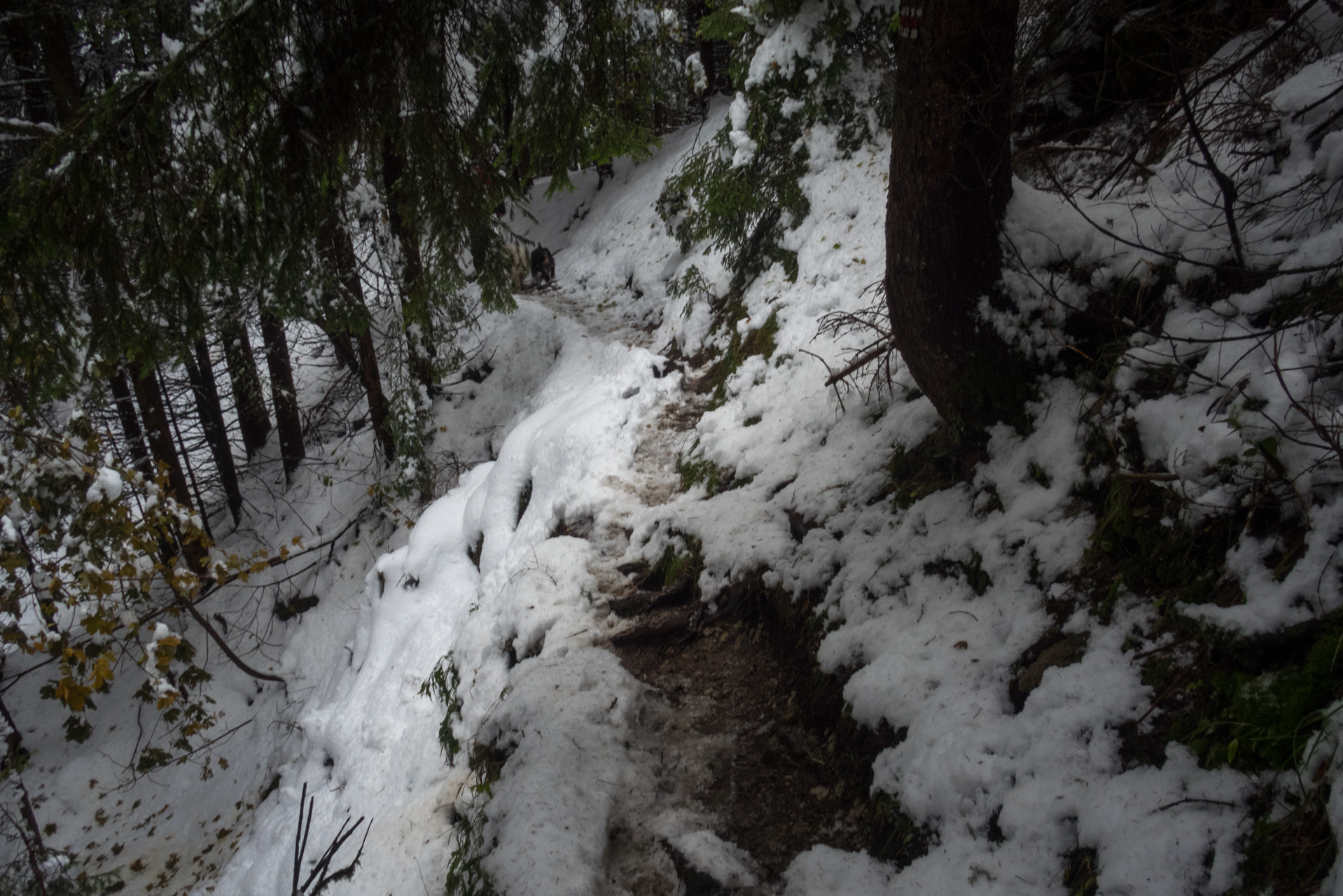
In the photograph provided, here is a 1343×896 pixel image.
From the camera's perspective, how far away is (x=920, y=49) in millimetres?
2844

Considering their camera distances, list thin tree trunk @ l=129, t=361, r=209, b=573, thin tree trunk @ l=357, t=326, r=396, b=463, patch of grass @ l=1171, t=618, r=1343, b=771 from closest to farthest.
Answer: patch of grass @ l=1171, t=618, r=1343, b=771
thin tree trunk @ l=129, t=361, r=209, b=573
thin tree trunk @ l=357, t=326, r=396, b=463

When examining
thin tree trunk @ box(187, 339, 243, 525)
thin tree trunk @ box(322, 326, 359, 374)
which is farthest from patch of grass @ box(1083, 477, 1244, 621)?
thin tree trunk @ box(187, 339, 243, 525)

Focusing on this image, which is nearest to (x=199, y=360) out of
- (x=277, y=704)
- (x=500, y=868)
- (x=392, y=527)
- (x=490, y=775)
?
(x=392, y=527)

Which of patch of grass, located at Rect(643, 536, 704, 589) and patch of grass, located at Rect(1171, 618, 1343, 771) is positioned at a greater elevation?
patch of grass, located at Rect(1171, 618, 1343, 771)

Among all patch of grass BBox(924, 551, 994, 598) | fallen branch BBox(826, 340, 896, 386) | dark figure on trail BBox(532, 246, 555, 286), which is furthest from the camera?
dark figure on trail BBox(532, 246, 555, 286)

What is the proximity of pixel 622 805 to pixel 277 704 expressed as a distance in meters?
7.68

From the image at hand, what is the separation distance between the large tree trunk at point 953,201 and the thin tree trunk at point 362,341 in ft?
15.6

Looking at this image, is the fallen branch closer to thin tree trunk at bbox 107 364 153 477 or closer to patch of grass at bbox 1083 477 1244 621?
patch of grass at bbox 1083 477 1244 621

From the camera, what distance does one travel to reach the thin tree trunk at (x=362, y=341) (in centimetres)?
654

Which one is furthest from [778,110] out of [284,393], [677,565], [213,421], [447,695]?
[213,421]

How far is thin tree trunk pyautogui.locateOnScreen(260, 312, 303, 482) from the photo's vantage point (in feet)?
32.6

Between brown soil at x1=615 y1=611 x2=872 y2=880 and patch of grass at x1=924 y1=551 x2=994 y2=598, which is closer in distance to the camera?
brown soil at x1=615 y1=611 x2=872 y2=880

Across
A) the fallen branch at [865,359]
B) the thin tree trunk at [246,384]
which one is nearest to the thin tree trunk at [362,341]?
the thin tree trunk at [246,384]

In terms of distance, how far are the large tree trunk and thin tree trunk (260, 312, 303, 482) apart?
8.87m
